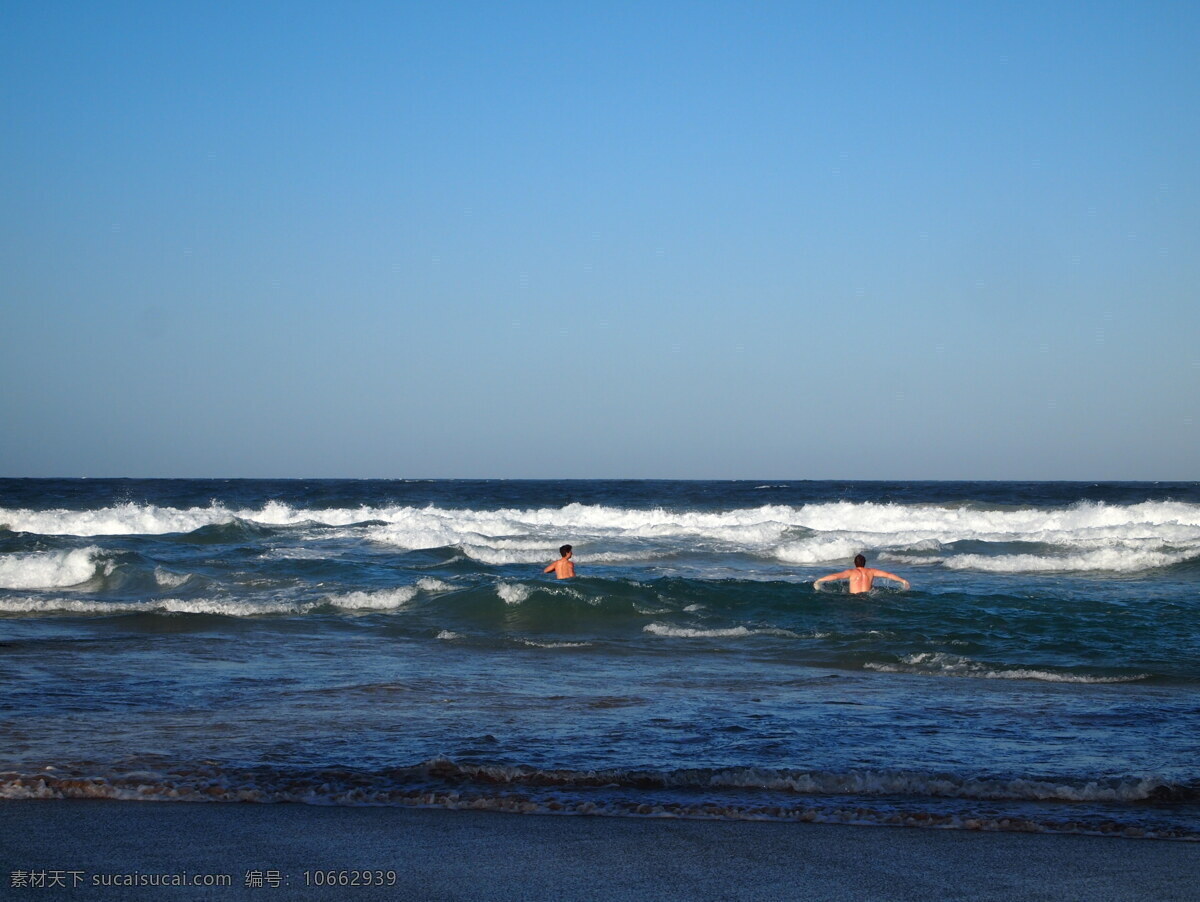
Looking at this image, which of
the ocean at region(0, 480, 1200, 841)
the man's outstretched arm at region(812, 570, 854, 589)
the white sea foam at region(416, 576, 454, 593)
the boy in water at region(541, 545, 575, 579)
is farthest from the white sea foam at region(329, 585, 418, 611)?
the man's outstretched arm at region(812, 570, 854, 589)

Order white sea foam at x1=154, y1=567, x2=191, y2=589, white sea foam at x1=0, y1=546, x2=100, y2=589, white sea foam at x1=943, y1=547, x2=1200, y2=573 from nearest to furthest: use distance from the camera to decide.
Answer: white sea foam at x1=154, y1=567, x2=191, y2=589, white sea foam at x1=0, y1=546, x2=100, y2=589, white sea foam at x1=943, y1=547, x2=1200, y2=573

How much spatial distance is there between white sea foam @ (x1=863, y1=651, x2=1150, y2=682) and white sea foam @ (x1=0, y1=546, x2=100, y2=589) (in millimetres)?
14714

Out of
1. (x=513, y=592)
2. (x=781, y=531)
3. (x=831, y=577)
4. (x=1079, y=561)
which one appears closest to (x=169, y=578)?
(x=513, y=592)

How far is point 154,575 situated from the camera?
1895cm

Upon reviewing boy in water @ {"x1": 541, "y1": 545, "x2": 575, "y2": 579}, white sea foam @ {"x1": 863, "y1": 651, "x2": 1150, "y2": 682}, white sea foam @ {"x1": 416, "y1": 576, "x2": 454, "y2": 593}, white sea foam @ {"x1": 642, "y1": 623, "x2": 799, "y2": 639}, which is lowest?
white sea foam @ {"x1": 642, "y1": 623, "x2": 799, "y2": 639}

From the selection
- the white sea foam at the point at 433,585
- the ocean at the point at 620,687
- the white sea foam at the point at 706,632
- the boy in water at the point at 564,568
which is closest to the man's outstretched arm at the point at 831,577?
Answer: the ocean at the point at 620,687

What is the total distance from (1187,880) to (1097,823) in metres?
0.78

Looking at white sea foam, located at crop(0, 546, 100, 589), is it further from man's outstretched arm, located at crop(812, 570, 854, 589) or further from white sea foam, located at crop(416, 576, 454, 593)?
man's outstretched arm, located at crop(812, 570, 854, 589)

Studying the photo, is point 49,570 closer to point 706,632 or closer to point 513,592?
point 513,592

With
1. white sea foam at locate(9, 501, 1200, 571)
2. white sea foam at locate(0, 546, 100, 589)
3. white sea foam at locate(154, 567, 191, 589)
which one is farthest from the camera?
white sea foam at locate(9, 501, 1200, 571)

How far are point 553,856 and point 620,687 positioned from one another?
14.8 feet

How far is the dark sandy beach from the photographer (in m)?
4.61

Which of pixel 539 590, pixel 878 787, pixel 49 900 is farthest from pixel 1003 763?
pixel 539 590

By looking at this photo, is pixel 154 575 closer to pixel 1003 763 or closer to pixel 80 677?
pixel 80 677
